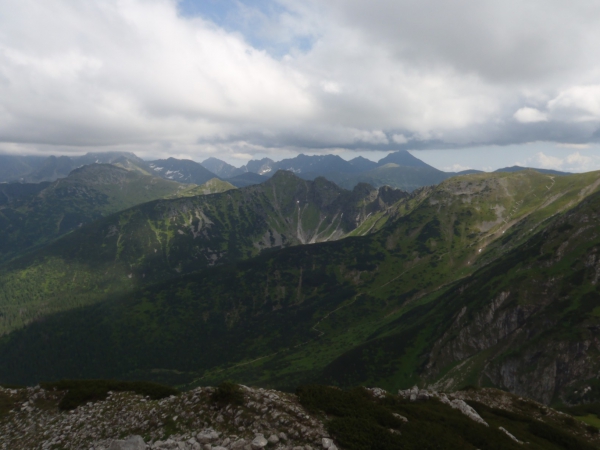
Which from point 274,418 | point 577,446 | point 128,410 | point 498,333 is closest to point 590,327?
point 498,333

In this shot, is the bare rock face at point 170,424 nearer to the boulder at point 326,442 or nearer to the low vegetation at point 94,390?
the boulder at point 326,442

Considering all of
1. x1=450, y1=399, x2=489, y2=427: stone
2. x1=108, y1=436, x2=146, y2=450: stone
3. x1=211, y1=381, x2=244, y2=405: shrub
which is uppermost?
x1=211, y1=381, x2=244, y2=405: shrub

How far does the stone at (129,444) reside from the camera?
96.7 feet

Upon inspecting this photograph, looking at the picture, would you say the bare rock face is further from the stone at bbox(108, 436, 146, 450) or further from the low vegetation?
the low vegetation

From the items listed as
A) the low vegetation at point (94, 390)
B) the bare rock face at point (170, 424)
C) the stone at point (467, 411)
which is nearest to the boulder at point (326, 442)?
the bare rock face at point (170, 424)

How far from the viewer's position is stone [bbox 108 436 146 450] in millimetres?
29469

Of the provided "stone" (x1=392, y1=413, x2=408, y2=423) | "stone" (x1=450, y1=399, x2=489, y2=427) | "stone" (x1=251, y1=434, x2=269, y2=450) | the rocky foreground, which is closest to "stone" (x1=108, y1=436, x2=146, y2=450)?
the rocky foreground

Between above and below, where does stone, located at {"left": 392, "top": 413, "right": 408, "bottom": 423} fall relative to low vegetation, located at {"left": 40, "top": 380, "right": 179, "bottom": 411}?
above

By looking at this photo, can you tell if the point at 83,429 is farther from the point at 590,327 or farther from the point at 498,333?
the point at 498,333

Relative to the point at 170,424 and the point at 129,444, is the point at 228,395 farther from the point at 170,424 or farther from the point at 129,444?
the point at 129,444

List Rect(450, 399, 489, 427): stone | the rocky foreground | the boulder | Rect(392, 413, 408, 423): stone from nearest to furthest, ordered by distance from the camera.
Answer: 1. the boulder
2. the rocky foreground
3. Rect(392, 413, 408, 423): stone
4. Rect(450, 399, 489, 427): stone

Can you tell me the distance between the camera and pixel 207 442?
31266mm

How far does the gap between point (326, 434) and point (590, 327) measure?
152 m

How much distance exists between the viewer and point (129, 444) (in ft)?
98.6
